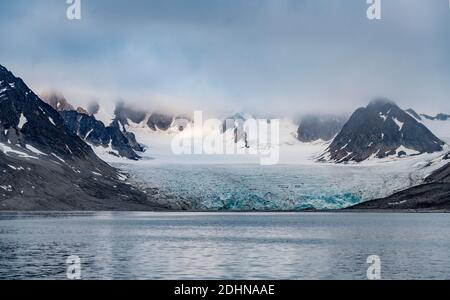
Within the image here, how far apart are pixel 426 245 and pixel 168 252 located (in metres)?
32.9

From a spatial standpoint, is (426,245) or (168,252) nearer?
(168,252)

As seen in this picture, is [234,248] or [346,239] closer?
[234,248]

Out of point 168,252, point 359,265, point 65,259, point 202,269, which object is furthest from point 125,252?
point 359,265

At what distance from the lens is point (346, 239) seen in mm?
103875
